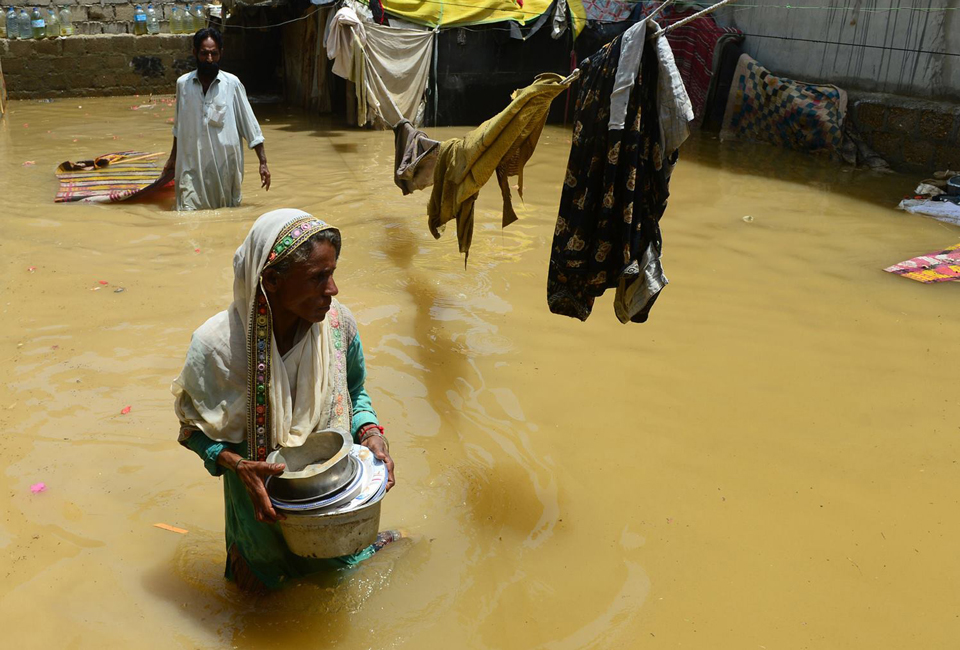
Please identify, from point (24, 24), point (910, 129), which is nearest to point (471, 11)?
point (910, 129)

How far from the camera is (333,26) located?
34.6 ft

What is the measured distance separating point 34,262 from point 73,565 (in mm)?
3479

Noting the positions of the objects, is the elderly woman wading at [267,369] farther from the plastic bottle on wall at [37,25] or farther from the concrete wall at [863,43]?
the plastic bottle on wall at [37,25]

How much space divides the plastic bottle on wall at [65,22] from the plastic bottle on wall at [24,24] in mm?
479

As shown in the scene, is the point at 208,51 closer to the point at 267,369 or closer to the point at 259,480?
the point at 267,369

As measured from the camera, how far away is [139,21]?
1366cm

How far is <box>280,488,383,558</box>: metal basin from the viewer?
210 centimetres

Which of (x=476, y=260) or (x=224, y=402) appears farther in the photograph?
(x=476, y=260)

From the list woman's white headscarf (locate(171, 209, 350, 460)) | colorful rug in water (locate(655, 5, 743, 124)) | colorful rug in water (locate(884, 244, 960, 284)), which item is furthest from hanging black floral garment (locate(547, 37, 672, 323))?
colorful rug in water (locate(655, 5, 743, 124))

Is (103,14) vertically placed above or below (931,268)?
above

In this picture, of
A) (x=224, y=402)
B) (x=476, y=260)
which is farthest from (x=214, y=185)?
(x=224, y=402)

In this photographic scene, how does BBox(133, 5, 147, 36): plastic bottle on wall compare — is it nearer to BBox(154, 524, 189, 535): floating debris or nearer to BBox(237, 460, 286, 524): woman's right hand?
BBox(154, 524, 189, 535): floating debris

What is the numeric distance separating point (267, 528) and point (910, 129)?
8850 millimetres

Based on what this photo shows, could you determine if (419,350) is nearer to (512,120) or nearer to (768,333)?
(512,120)
